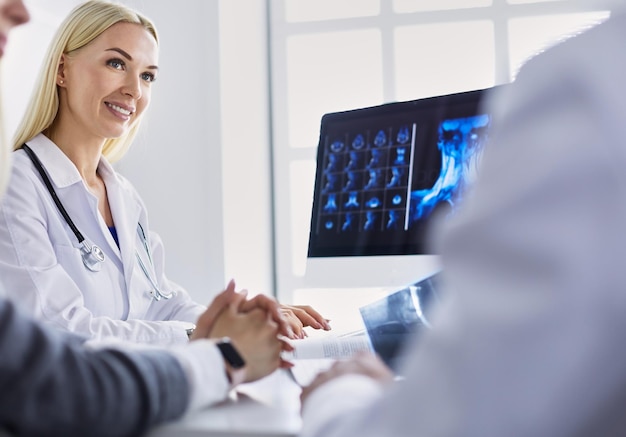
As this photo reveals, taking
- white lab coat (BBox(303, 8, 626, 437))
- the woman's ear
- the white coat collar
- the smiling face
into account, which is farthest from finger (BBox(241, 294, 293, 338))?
the woman's ear

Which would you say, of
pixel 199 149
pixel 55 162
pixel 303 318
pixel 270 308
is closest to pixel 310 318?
pixel 303 318

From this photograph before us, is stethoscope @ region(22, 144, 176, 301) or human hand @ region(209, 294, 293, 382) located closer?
human hand @ region(209, 294, 293, 382)

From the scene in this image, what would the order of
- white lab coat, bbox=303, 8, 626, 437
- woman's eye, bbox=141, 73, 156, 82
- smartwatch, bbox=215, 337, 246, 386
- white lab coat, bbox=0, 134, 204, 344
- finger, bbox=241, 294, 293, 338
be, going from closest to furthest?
white lab coat, bbox=303, 8, 626, 437 < smartwatch, bbox=215, 337, 246, 386 < finger, bbox=241, 294, 293, 338 < white lab coat, bbox=0, 134, 204, 344 < woman's eye, bbox=141, 73, 156, 82

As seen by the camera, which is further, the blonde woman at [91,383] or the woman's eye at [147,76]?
the woman's eye at [147,76]

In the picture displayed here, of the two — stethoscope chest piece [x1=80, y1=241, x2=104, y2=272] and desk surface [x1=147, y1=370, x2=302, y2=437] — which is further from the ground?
stethoscope chest piece [x1=80, y1=241, x2=104, y2=272]

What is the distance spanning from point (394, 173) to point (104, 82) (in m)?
1.09

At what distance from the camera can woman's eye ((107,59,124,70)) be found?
2125 millimetres

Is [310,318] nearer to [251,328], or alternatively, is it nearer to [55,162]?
[251,328]

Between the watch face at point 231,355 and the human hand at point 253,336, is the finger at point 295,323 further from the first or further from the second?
the watch face at point 231,355

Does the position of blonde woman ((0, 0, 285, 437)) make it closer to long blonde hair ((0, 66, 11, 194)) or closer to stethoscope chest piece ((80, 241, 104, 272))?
long blonde hair ((0, 66, 11, 194))

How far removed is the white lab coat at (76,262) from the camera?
1.59m

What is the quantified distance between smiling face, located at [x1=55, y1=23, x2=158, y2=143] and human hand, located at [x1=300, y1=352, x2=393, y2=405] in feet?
4.90

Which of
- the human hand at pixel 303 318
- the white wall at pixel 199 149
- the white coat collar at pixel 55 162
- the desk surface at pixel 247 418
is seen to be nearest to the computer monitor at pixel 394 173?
the human hand at pixel 303 318

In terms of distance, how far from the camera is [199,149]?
3.02 m
